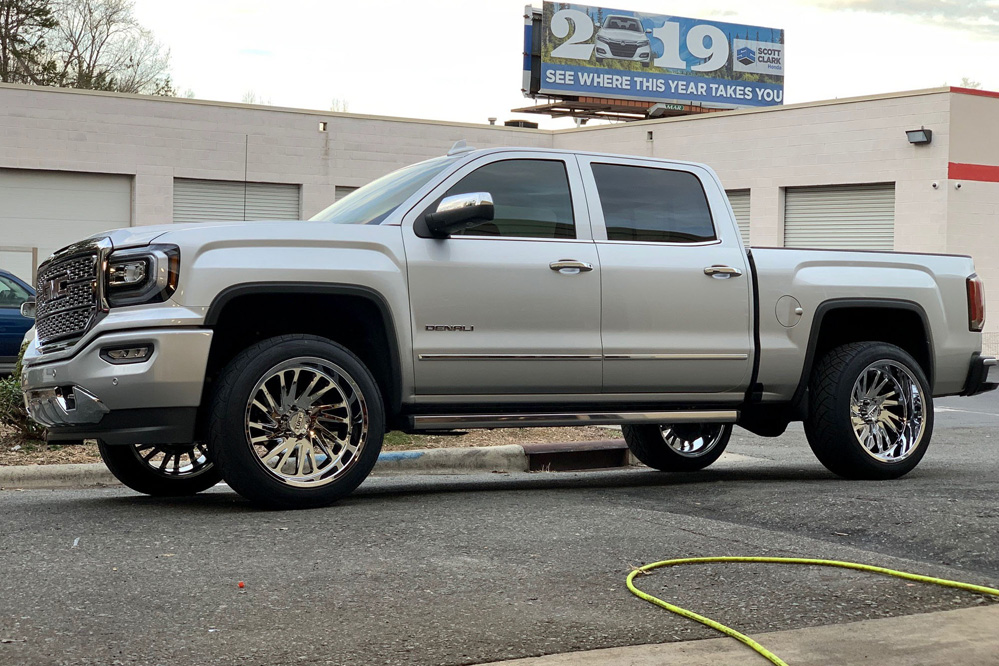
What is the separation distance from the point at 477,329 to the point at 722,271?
167 centimetres

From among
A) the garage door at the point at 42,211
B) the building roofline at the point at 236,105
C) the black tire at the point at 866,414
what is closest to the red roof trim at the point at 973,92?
the building roofline at the point at 236,105

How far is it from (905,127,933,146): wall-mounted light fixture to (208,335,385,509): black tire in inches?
867

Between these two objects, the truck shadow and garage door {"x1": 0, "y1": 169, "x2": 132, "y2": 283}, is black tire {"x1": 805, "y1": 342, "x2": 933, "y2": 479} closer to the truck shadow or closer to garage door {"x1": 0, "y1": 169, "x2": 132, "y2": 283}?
the truck shadow

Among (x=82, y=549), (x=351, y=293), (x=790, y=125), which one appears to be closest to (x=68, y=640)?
(x=82, y=549)

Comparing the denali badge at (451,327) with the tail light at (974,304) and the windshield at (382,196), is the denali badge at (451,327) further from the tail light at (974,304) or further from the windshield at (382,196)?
the tail light at (974,304)

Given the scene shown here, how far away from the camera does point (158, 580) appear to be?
4.56 meters

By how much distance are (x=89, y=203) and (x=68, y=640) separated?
24.2 metres

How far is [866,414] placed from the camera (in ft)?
25.8

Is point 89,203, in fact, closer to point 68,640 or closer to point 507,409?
point 507,409

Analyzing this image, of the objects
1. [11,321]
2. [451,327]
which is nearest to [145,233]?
[451,327]

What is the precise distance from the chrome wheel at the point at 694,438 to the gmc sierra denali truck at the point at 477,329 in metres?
0.81

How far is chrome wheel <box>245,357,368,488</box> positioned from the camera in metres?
6.05

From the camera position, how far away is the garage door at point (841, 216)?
26.8 metres

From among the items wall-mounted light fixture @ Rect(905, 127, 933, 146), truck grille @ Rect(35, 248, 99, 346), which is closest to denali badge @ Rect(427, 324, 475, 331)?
truck grille @ Rect(35, 248, 99, 346)
